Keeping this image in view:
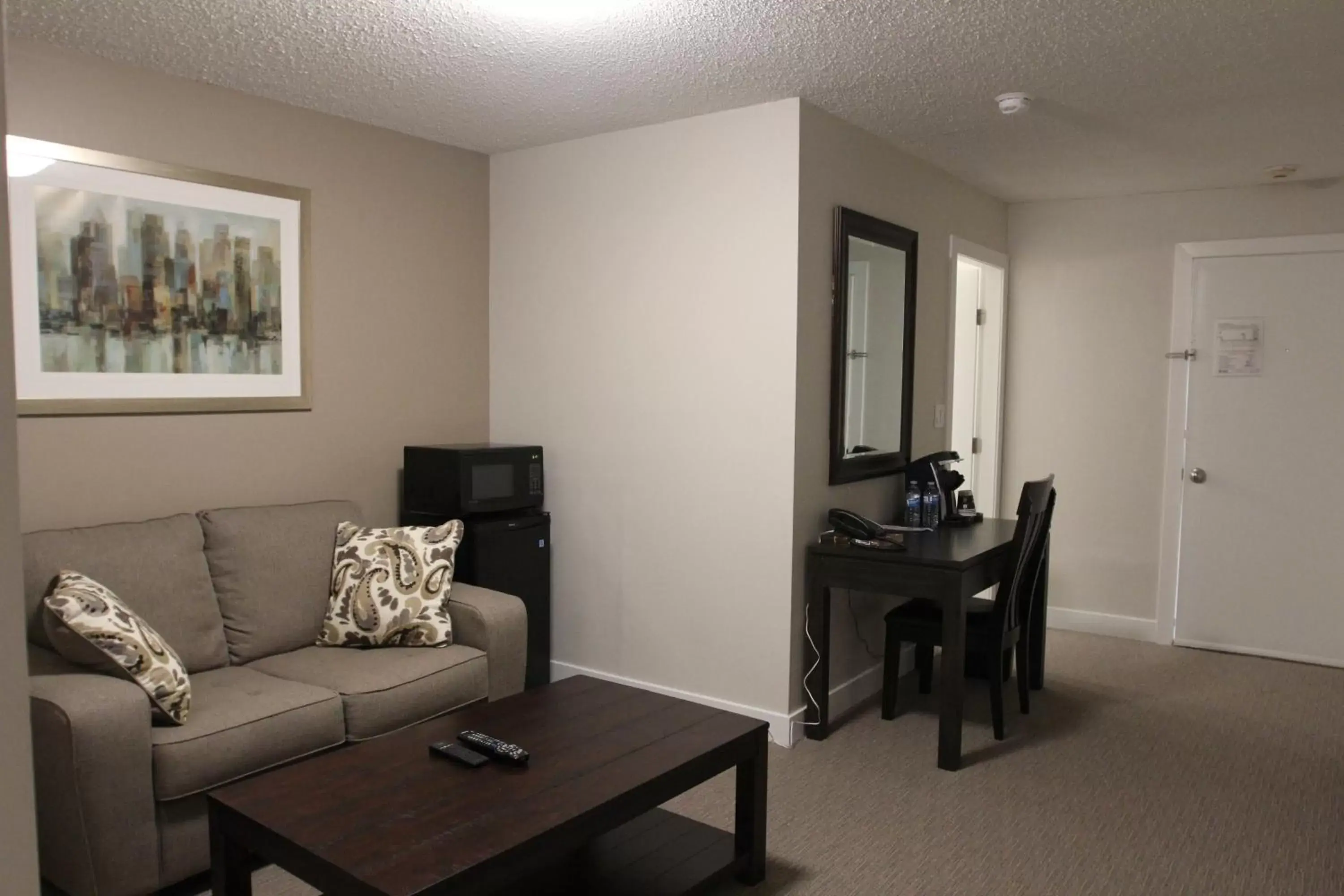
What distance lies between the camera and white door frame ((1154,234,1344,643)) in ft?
16.1

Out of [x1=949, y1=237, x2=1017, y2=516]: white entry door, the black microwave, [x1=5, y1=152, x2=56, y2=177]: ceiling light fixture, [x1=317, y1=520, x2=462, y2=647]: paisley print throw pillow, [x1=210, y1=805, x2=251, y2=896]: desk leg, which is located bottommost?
[x1=210, y1=805, x2=251, y2=896]: desk leg

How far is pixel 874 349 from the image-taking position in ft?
13.3

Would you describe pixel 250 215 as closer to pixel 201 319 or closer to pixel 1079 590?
pixel 201 319

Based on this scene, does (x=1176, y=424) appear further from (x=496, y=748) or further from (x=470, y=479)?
(x=496, y=748)

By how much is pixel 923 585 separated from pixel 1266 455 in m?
2.43

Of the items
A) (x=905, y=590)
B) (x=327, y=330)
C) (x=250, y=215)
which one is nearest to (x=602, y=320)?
(x=327, y=330)

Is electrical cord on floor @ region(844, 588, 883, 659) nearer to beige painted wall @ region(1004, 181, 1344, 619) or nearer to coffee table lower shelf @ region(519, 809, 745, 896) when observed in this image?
coffee table lower shelf @ region(519, 809, 745, 896)

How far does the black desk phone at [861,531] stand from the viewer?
3.59m

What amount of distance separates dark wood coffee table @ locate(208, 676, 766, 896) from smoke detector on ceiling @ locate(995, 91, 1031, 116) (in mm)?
2233

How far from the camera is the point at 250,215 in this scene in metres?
3.46

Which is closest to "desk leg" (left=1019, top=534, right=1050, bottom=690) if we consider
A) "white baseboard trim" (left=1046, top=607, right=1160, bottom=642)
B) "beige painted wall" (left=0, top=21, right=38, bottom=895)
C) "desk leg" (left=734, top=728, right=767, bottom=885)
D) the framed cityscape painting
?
"white baseboard trim" (left=1046, top=607, right=1160, bottom=642)

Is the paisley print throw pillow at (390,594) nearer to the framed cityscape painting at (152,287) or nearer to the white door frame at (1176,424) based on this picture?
the framed cityscape painting at (152,287)

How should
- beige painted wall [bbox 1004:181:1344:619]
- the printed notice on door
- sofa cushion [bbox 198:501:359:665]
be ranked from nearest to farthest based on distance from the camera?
1. sofa cushion [bbox 198:501:359:665]
2. the printed notice on door
3. beige painted wall [bbox 1004:181:1344:619]

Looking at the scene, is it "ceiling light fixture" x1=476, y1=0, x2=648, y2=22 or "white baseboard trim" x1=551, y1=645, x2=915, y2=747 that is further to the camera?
"white baseboard trim" x1=551, y1=645, x2=915, y2=747
